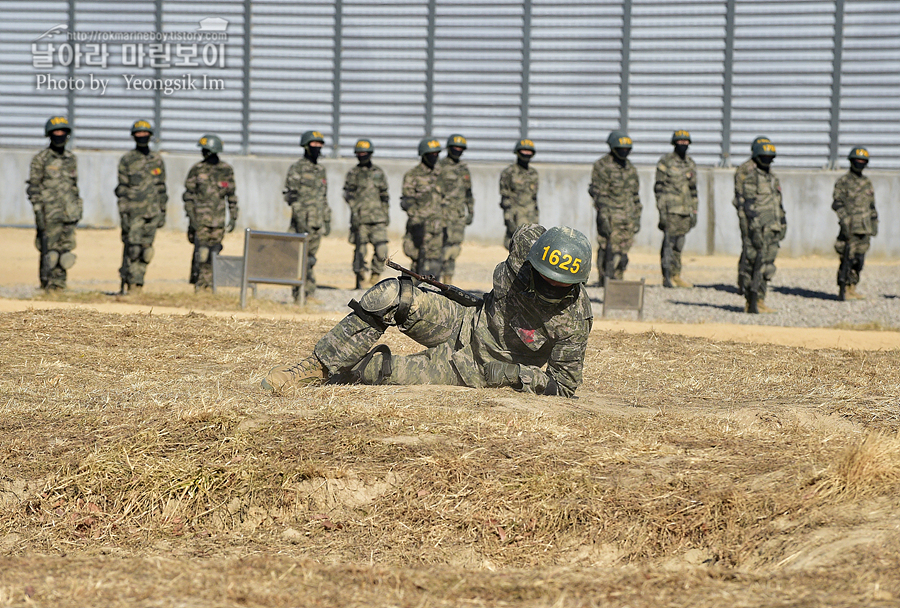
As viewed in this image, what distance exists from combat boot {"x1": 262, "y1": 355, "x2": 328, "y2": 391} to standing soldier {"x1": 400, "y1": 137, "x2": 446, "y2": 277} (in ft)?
30.3

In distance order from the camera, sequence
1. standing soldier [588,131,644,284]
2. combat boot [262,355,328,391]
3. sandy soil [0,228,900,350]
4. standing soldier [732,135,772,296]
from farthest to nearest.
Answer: standing soldier [588,131,644,284]
standing soldier [732,135,772,296]
sandy soil [0,228,900,350]
combat boot [262,355,328,391]

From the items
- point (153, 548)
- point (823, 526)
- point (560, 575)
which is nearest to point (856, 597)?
point (823, 526)

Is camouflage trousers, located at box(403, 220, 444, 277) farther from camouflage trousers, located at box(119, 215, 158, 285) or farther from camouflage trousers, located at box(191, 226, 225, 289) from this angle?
camouflage trousers, located at box(119, 215, 158, 285)

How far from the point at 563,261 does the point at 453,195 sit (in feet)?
34.5

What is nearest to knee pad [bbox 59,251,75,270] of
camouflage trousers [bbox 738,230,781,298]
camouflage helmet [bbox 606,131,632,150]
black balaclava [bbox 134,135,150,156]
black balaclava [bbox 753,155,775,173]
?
black balaclava [bbox 134,135,150,156]

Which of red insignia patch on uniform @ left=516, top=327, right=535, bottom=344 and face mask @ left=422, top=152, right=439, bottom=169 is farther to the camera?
face mask @ left=422, top=152, right=439, bottom=169

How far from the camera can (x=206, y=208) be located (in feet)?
46.4

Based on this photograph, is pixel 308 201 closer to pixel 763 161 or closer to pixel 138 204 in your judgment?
pixel 138 204

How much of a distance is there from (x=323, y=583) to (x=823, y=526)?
2.05 meters

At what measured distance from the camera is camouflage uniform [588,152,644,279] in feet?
54.5

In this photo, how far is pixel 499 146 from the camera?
24000 millimetres

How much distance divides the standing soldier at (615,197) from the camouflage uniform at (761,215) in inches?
108

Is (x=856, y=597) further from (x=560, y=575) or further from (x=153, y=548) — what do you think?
(x=153, y=548)

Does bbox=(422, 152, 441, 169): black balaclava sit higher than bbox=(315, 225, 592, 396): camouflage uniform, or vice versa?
bbox=(422, 152, 441, 169): black balaclava
